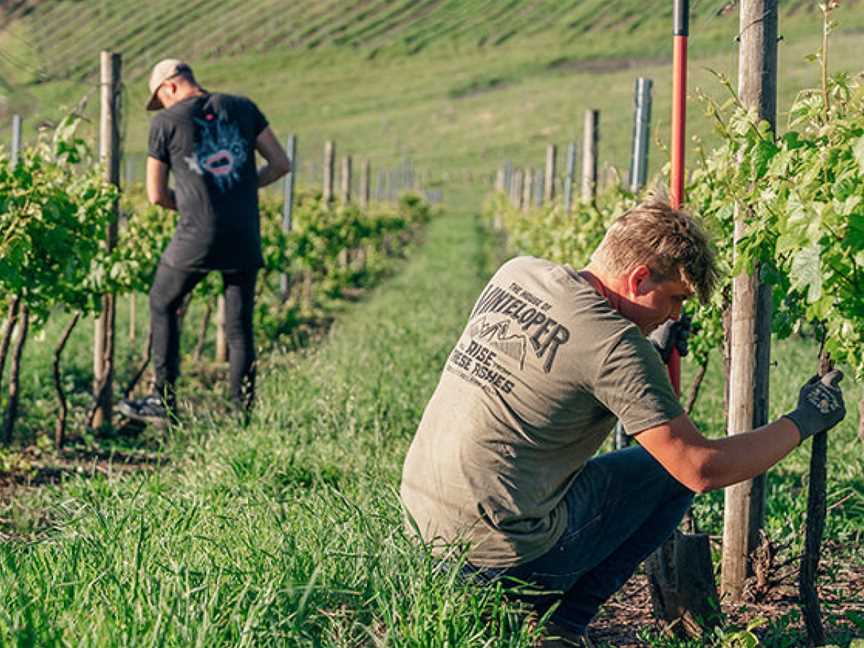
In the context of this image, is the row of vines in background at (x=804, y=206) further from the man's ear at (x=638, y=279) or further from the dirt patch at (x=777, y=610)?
the dirt patch at (x=777, y=610)

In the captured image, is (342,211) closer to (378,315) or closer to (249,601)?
(378,315)

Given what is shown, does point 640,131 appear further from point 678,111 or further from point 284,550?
point 284,550

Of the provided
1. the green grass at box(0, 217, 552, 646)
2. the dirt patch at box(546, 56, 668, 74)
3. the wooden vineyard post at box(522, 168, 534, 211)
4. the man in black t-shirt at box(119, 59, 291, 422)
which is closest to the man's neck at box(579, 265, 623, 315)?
the green grass at box(0, 217, 552, 646)

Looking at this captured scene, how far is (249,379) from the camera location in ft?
22.4

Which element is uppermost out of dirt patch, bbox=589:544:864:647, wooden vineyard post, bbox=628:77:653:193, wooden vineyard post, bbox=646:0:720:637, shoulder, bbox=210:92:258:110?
shoulder, bbox=210:92:258:110

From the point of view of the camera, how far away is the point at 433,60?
281ft

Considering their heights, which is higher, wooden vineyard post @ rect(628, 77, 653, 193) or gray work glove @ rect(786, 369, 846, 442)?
wooden vineyard post @ rect(628, 77, 653, 193)

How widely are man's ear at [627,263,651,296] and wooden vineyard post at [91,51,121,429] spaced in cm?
423

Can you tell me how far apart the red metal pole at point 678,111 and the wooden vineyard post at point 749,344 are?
172mm

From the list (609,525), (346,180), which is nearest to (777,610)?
(609,525)

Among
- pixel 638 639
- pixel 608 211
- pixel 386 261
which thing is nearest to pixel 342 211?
pixel 386 261

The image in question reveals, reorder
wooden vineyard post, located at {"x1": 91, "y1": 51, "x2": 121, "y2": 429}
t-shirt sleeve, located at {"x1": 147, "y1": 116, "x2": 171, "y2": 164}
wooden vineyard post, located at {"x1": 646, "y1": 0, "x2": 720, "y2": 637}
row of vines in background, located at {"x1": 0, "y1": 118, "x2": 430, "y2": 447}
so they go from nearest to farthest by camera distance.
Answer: wooden vineyard post, located at {"x1": 646, "y1": 0, "x2": 720, "y2": 637} < row of vines in background, located at {"x1": 0, "y1": 118, "x2": 430, "y2": 447} < t-shirt sleeve, located at {"x1": 147, "y1": 116, "x2": 171, "y2": 164} < wooden vineyard post, located at {"x1": 91, "y1": 51, "x2": 121, "y2": 429}

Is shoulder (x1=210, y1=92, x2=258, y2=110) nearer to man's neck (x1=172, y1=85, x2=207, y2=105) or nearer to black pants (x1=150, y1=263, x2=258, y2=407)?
man's neck (x1=172, y1=85, x2=207, y2=105)

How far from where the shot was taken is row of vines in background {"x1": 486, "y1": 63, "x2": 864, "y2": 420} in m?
3.02
